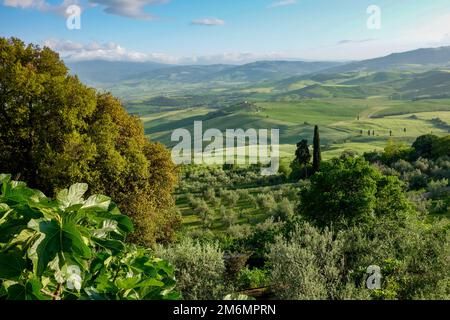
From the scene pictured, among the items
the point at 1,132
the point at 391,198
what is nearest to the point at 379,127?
the point at 391,198

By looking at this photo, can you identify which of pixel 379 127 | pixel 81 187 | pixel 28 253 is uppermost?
pixel 81 187

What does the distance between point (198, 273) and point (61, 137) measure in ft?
41.0

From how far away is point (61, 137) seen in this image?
21531 millimetres

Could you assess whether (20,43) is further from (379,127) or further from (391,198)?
(379,127)

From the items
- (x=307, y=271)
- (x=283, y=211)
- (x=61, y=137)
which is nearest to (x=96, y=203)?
(x=307, y=271)

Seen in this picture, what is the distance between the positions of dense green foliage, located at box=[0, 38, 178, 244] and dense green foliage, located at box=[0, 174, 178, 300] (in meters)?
18.2

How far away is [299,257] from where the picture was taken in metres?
11.3

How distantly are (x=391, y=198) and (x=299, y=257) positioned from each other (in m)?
16.3

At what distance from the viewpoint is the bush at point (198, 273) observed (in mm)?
11992
